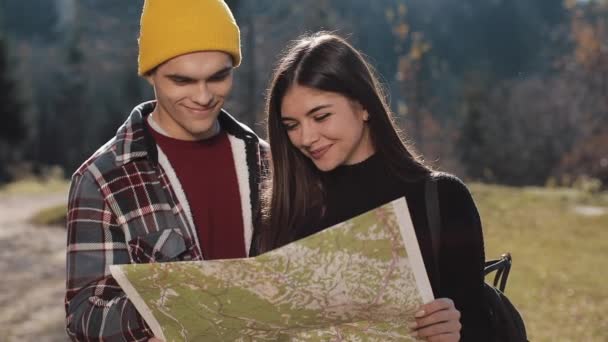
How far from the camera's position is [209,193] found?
2.34m

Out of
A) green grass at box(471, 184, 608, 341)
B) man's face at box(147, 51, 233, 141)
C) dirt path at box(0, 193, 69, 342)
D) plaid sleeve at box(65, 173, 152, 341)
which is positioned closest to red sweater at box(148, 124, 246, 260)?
man's face at box(147, 51, 233, 141)

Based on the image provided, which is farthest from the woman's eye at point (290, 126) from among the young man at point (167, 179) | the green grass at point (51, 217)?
the green grass at point (51, 217)

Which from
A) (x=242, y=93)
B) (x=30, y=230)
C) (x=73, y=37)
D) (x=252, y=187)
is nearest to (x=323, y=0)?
(x=242, y=93)

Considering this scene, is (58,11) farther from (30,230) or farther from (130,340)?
(130,340)

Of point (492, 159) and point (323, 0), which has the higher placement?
point (323, 0)

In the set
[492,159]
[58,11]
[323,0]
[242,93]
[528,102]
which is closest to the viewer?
[323,0]

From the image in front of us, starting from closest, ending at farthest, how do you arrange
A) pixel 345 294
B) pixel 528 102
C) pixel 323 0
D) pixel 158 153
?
1. pixel 345 294
2. pixel 158 153
3. pixel 323 0
4. pixel 528 102

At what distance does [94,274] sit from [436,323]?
0.88 m

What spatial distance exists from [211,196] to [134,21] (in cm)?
7865

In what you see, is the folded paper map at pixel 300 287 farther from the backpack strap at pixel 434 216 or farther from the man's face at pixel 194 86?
the man's face at pixel 194 86

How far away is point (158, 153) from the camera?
224cm

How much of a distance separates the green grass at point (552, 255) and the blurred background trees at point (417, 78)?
1.78 meters

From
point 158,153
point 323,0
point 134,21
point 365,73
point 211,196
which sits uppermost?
point 134,21

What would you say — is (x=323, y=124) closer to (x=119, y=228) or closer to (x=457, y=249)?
(x=457, y=249)
